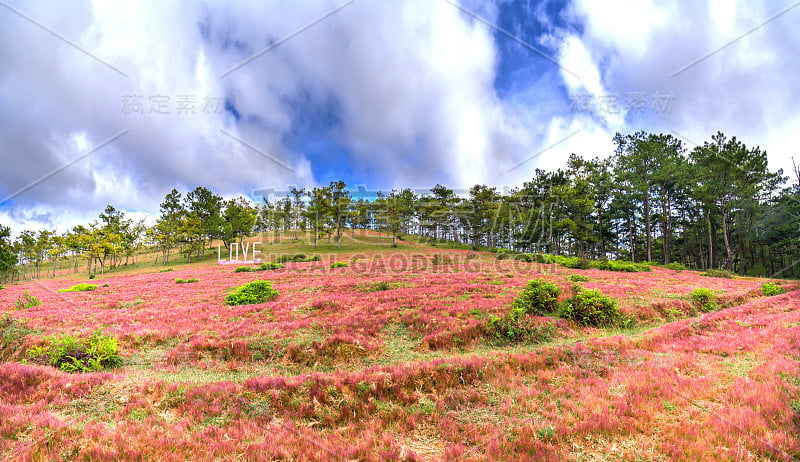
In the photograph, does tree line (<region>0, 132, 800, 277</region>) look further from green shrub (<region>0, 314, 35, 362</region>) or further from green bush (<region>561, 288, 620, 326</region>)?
green shrub (<region>0, 314, 35, 362</region>)

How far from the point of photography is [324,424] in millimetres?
5379

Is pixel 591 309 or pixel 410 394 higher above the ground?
pixel 591 309

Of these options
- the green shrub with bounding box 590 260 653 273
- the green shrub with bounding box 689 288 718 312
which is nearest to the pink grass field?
the green shrub with bounding box 689 288 718 312

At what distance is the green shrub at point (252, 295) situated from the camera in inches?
608

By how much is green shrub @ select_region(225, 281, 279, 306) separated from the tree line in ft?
153

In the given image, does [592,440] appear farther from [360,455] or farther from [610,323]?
[610,323]

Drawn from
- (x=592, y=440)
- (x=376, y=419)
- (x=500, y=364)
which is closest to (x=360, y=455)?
(x=376, y=419)

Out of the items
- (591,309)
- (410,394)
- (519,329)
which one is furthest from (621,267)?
(410,394)

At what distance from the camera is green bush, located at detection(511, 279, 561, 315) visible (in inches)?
478

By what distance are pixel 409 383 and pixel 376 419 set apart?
4.45 feet

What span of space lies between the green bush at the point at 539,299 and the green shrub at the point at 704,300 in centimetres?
819

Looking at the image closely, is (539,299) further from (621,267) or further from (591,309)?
(621,267)

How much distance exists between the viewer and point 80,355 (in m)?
8.06

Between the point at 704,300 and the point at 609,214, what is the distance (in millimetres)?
50959
